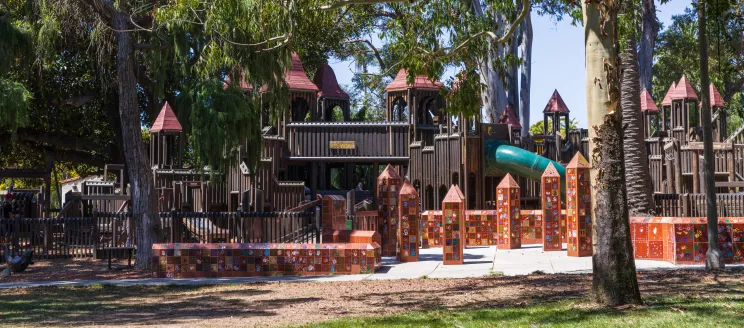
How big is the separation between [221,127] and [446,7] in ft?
32.7

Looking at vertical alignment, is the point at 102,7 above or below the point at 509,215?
above

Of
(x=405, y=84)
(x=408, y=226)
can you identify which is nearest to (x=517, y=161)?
(x=405, y=84)

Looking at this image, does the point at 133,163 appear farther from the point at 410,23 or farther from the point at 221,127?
the point at 410,23

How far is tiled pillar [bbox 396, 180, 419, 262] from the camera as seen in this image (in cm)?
1823

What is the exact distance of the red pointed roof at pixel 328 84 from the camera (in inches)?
1499

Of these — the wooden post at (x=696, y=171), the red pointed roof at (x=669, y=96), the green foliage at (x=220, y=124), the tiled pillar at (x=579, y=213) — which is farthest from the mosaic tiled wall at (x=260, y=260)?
the red pointed roof at (x=669, y=96)

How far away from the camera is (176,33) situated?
64.8ft

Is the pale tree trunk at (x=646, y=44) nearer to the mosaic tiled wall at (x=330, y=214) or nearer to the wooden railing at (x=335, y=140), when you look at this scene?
the wooden railing at (x=335, y=140)

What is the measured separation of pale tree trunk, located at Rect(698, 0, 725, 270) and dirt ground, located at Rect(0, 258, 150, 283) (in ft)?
36.3

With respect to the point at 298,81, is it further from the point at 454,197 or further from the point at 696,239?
the point at 696,239

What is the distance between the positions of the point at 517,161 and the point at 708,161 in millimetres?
14647

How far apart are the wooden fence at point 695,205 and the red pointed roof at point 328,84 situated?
17.9m

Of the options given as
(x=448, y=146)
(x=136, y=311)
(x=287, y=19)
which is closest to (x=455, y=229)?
(x=287, y=19)

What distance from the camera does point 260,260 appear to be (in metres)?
16.7
